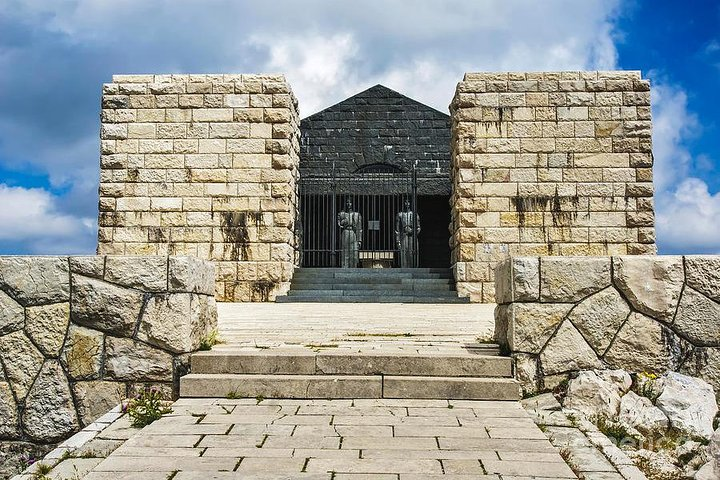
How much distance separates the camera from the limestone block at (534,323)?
517 cm

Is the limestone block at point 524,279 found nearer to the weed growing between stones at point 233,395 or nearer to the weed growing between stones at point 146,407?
the weed growing between stones at point 233,395

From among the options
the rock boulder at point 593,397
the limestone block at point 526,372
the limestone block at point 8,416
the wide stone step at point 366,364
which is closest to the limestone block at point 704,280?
the rock boulder at point 593,397

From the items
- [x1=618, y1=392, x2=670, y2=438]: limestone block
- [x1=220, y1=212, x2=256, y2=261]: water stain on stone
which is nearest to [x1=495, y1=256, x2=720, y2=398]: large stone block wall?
[x1=618, y1=392, x2=670, y2=438]: limestone block

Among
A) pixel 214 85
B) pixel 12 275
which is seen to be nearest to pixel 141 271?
pixel 12 275

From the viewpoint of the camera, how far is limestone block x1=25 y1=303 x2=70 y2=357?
5262 millimetres

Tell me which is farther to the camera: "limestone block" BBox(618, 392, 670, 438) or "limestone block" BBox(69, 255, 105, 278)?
"limestone block" BBox(69, 255, 105, 278)

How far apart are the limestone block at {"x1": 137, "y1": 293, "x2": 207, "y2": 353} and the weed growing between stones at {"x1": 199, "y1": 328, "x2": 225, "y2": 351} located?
29 cm

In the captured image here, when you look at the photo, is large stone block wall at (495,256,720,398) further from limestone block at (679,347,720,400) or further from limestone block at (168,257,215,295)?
limestone block at (168,257,215,295)

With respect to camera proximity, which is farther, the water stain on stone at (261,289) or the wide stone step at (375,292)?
the water stain on stone at (261,289)

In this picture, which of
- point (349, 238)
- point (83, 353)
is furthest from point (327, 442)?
point (349, 238)

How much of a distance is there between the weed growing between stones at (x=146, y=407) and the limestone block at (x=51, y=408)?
611 millimetres

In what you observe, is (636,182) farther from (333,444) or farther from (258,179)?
(333,444)

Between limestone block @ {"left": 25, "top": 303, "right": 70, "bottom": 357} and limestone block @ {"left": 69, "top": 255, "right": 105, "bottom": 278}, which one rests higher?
limestone block @ {"left": 69, "top": 255, "right": 105, "bottom": 278}

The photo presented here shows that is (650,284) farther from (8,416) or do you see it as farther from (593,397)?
(8,416)
